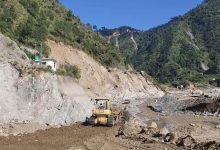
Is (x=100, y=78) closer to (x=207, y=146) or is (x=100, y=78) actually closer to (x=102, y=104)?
(x=102, y=104)

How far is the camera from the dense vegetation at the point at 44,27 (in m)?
68.9

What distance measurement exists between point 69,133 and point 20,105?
447 centimetres

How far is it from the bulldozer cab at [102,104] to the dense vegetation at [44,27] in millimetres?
23390

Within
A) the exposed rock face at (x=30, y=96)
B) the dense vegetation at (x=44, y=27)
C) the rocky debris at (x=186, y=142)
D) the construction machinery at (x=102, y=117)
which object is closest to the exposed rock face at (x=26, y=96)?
the exposed rock face at (x=30, y=96)

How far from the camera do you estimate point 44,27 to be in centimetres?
7719

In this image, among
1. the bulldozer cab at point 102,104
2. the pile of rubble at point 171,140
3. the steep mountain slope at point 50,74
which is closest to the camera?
the pile of rubble at point 171,140

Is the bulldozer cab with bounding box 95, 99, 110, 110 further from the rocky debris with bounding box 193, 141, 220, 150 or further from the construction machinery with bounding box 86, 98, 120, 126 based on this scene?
the rocky debris with bounding box 193, 141, 220, 150

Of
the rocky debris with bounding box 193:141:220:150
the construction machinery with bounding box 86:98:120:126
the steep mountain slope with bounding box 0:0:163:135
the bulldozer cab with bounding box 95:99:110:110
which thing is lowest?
the rocky debris with bounding box 193:141:220:150

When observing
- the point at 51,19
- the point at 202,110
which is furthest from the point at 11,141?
the point at 51,19

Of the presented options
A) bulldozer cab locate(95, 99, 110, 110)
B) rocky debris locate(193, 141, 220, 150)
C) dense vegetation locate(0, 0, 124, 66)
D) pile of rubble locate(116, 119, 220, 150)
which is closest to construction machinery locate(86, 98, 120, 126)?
bulldozer cab locate(95, 99, 110, 110)

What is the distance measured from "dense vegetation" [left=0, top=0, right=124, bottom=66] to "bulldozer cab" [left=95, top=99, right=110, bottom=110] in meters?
23.4

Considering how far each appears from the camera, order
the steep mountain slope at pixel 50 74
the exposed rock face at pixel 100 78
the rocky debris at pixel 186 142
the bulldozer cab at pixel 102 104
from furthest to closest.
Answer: the exposed rock face at pixel 100 78 → the bulldozer cab at pixel 102 104 → the steep mountain slope at pixel 50 74 → the rocky debris at pixel 186 142

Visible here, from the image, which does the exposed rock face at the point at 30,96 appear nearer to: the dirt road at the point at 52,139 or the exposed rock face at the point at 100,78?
the dirt road at the point at 52,139

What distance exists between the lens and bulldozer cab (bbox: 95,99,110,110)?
39.6m
